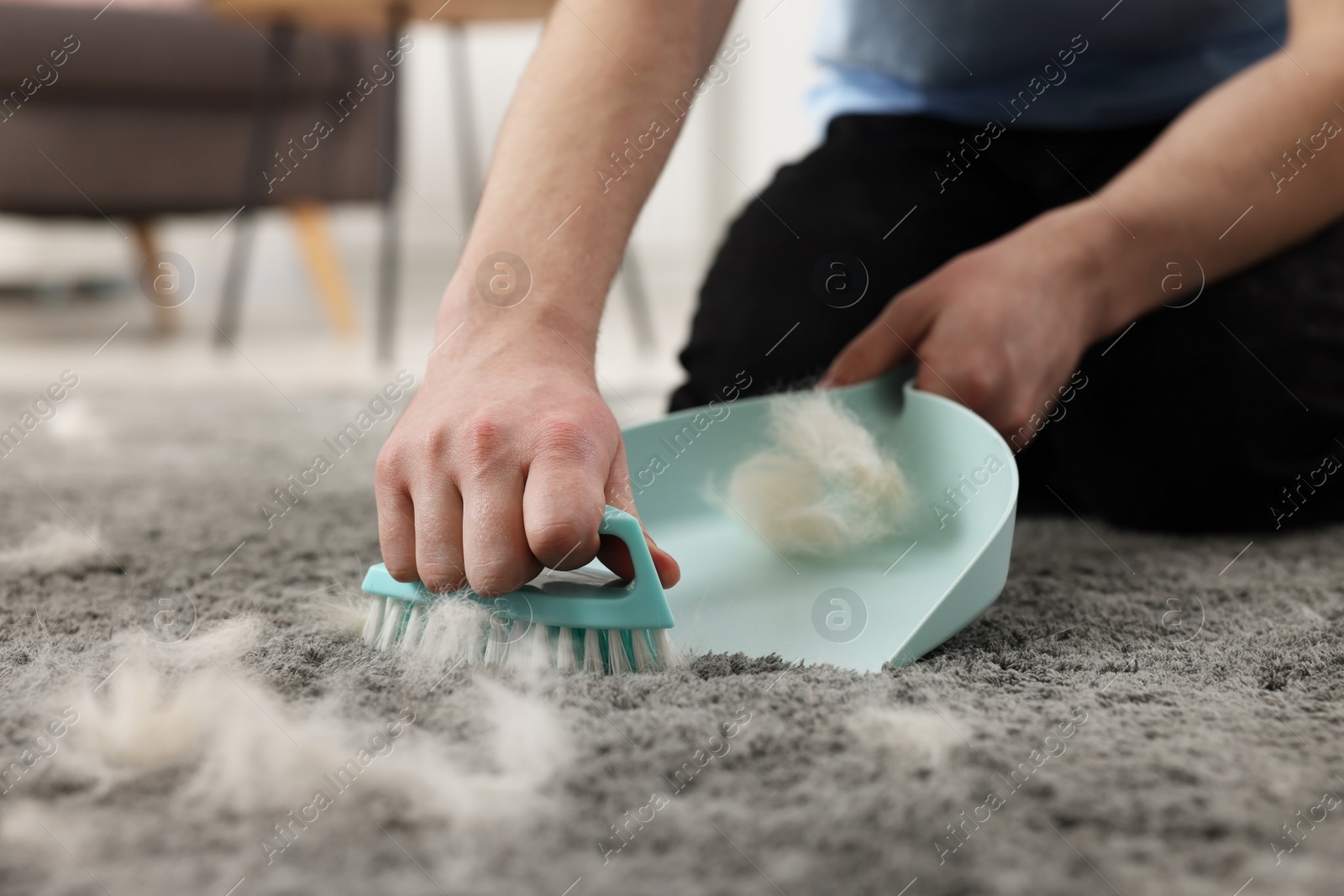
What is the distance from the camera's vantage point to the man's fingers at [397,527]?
1.50 feet

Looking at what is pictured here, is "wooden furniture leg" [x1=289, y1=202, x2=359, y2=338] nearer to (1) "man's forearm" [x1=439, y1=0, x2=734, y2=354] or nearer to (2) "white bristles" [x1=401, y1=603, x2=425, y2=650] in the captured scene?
(1) "man's forearm" [x1=439, y1=0, x2=734, y2=354]

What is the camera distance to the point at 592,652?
1.47 feet

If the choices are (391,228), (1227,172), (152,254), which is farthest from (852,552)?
(152,254)

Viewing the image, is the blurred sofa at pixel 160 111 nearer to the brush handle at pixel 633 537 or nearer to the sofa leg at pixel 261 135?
the sofa leg at pixel 261 135

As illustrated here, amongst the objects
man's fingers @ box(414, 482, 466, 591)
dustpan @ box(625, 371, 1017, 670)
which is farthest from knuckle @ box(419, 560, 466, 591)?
dustpan @ box(625, 371, 1017, 670)

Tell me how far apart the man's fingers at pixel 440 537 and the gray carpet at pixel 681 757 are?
0.04m

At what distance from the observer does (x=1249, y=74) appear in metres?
0.70

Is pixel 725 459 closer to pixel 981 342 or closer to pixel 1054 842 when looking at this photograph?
pixel 981 342

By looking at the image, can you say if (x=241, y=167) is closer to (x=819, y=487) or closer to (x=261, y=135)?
(x=261, y=135)

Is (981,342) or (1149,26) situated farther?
(1149,26)

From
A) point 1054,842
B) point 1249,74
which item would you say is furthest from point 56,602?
point 1249,74

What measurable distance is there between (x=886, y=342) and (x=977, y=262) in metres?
0.07

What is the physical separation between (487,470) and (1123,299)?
0.46m

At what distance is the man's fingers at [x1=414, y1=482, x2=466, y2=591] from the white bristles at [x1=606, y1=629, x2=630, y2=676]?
0.07 m
